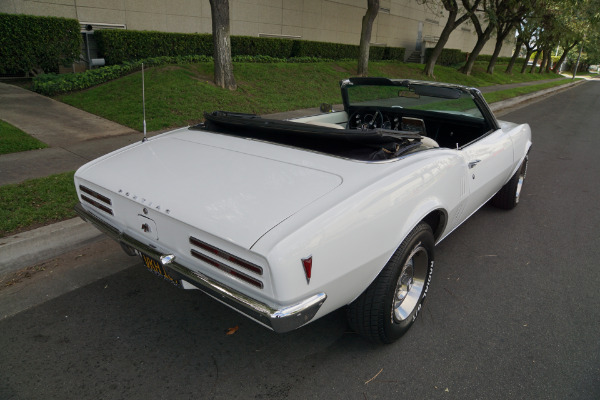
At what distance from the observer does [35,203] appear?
420cm

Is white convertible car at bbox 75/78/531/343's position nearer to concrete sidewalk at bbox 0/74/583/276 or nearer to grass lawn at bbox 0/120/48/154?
concrete sidewalk at bbox 0/74/583/276

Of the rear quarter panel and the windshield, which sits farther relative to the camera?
the windshield

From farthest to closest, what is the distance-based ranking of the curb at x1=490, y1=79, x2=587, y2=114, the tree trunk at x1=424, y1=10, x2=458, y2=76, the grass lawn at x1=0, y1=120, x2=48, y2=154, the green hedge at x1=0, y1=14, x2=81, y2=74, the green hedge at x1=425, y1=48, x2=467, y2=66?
the green hedge at x1=425, y1=48, x2=467, y2=66
the tree trunk at x1=424, y1=10, x2=458, y2=76
the curb at x1=490, y1=79, x2=587, y2=114
the green hedge at x1=0, y1=14, x2=81, y2=74
the grass lawn at x1=0, y1=120, x2=48, y2=154

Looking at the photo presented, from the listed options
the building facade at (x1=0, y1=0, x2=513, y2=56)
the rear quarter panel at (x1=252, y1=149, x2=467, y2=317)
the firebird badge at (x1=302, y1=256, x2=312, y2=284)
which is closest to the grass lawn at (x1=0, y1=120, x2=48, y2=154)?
the rear quarter panel at (x1=252, y1=149, x2=467, y2=317)

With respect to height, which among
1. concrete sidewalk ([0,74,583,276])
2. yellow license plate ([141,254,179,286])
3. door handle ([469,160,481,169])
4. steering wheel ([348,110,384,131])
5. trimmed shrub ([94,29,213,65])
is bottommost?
concrete sidewalk ([0,74,583,276])

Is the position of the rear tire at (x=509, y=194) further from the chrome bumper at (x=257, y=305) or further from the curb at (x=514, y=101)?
the curb at (x=514, y=101)

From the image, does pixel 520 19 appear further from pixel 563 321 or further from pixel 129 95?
pixel 563 321

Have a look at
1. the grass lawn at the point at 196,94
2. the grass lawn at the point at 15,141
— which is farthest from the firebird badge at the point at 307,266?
the grass lawn at the point at 196,94

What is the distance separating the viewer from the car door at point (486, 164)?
3.22 metres

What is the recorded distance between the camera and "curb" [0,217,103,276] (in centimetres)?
334

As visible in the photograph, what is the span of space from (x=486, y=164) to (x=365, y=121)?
1.32 meters

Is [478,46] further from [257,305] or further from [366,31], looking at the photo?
[257,305]

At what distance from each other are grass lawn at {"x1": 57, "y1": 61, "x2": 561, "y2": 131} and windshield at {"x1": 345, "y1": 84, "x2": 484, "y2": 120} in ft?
15.7

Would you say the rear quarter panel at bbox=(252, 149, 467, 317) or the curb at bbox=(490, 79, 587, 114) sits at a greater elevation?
the rear quarter panel at bbox=(252, 149, 467, 317)
